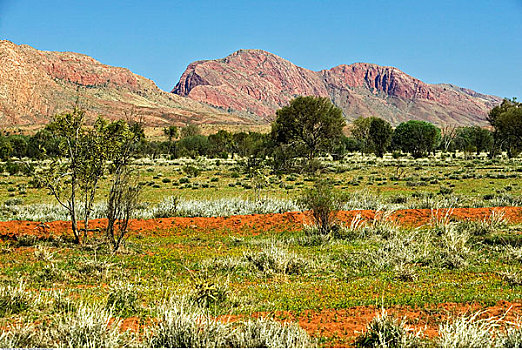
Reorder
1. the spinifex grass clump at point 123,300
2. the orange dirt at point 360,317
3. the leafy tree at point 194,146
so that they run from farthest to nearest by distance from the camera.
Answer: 1. the leafy tree at point 194,146
2. the spinifex grass clump at point 123,300
3. the orange dirt at point 360,317

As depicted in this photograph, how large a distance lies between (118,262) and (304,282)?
13.7 feet

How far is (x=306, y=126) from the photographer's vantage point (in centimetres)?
4444

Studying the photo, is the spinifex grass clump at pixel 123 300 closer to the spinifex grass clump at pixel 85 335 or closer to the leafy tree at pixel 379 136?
the spinifex grass clump at pixel 85 335

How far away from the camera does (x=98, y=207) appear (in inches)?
685

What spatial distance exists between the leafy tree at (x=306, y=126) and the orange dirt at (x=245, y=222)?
93.8 feet

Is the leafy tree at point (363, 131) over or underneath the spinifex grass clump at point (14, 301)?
over

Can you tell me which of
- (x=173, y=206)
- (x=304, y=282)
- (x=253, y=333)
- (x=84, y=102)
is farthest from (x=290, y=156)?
(x=253, y=333)

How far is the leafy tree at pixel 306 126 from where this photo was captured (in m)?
44.1

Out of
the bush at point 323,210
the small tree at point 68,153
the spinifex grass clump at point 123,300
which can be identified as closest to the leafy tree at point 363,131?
the bush at point 323,210

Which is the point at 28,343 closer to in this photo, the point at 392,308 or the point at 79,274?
the point at 79,274

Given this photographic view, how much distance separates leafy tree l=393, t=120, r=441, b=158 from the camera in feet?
235

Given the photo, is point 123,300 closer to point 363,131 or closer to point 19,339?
point 19,339

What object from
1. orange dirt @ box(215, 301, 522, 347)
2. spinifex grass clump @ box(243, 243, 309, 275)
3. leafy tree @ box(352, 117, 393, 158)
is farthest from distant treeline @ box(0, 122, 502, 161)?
orange dirt @ box(215, 301, 522, 347)

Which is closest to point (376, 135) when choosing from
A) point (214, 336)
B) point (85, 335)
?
point (214, 336)
